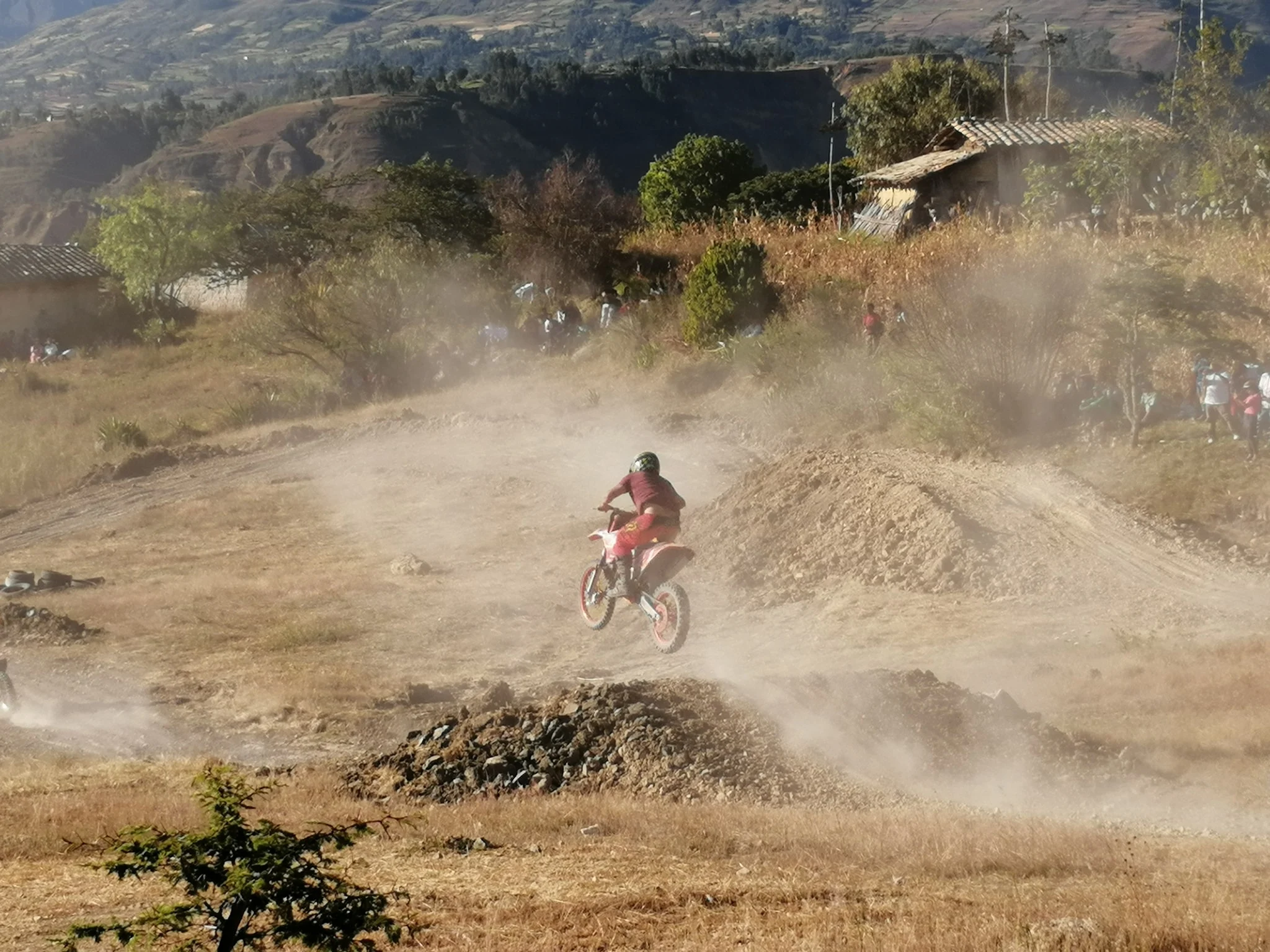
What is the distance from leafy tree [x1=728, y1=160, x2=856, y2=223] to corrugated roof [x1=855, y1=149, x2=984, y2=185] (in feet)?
10.5

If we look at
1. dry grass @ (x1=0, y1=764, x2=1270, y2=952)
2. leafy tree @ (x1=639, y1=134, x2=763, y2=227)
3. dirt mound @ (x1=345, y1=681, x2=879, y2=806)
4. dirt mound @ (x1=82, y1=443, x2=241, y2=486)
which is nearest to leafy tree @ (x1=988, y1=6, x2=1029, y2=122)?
leafy tree @ (x1=639, y1=134, x2=763, y2=227)

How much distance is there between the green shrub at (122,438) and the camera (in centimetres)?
3422

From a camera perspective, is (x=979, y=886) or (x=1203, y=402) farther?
(x=1203, y=402)

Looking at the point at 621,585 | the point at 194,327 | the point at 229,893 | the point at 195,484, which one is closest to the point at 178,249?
the point at 194,327

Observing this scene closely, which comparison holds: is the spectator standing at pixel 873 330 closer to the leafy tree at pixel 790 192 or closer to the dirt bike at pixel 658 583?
the dirt bike at pixel 658 583

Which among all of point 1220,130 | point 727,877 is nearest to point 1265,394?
point 727,877

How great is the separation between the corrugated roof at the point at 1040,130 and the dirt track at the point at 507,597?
17070mm

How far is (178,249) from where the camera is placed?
2188 inches

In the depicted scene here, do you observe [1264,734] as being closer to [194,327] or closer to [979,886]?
[979,886]

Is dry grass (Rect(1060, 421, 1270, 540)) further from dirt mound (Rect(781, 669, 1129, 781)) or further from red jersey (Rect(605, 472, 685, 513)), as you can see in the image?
red jersey (Rect(605, 472, 685, 513))

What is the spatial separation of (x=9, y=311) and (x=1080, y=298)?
45317 mm

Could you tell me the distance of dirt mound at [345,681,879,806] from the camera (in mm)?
11562

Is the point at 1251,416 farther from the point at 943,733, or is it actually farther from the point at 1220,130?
the point at 1220,130

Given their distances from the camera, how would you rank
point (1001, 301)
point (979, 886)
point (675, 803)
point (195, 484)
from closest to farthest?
point (979, 886) < point (675, 803) < point (1001, 301) < point (195, 484)
